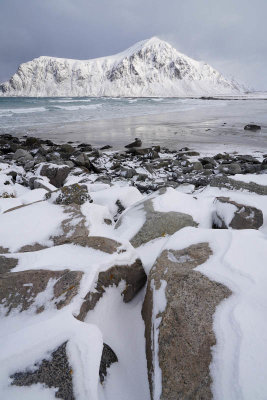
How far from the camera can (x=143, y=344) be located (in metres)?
1.72

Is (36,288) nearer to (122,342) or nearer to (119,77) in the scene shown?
(122,342)

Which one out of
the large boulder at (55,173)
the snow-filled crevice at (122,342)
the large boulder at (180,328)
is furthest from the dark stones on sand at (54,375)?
the large boulder at (55,173)

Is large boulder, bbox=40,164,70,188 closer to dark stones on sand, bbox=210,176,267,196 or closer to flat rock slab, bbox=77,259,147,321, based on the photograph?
dark stones on sand, bbox=210,176,267,196

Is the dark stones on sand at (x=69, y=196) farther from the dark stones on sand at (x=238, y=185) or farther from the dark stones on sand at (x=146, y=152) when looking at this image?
the dark stones on sand at (x=146, y=152)

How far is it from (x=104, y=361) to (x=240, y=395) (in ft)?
2.72

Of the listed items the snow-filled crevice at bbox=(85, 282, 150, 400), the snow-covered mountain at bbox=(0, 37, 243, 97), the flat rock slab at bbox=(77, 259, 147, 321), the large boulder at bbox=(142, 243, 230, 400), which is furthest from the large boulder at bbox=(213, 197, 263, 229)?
the snow-covered mountain at bbox=(0, 37, 243, 97)

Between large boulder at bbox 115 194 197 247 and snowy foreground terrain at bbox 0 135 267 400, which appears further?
large boulder at bbox 115 194 197 247

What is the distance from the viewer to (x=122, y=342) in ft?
5.71

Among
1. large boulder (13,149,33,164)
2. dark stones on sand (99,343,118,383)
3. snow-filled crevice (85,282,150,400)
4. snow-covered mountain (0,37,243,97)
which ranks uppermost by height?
snow-covered mountain (0,37,243,97)

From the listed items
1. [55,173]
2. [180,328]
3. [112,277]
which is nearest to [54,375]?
[180,328]

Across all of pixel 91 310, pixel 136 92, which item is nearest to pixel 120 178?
pixel 91 310

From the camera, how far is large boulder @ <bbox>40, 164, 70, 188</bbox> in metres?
6.93

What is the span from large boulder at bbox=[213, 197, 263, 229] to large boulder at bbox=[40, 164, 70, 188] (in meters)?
4.89

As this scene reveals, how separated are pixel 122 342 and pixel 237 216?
2447 mm
